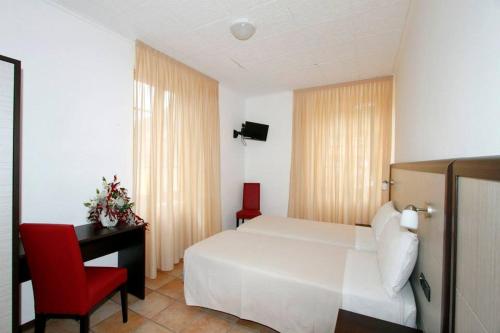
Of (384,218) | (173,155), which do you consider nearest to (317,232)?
(384,218)

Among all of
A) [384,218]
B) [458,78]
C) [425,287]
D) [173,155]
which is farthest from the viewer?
[173,155]

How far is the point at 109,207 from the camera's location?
86.5 inches

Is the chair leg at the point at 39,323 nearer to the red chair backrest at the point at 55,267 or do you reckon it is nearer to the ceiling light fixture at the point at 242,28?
the red chair backrest at the point at 55,267

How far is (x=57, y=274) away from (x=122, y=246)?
2.45 feet

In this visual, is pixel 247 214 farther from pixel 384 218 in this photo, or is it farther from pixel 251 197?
pixel 384 218

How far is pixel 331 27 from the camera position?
235 cm

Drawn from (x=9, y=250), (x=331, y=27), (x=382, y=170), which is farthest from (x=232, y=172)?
(x=9, y=250)

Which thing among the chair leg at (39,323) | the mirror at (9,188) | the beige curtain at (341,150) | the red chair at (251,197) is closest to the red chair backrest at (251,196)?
the red chair at (251,197)

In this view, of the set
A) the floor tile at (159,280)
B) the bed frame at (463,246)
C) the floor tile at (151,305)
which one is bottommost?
the floor tile at (159,280)

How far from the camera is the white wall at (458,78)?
2.34 feet

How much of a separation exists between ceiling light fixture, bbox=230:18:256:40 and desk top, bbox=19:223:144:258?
2269mm

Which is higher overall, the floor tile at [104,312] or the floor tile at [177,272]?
the floor tile at [104,312]

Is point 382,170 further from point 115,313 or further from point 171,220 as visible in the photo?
point 115,313

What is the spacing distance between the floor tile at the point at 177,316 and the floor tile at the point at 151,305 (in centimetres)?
7
